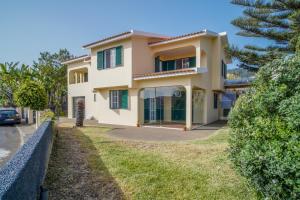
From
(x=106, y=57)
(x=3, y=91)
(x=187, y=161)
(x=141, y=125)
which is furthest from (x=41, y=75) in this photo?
(x=187, y=161)

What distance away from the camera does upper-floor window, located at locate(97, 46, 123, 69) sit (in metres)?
19.1

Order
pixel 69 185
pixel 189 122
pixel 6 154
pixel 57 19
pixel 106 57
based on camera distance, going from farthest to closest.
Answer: pixel 106 57 → pixel 189 122 → pixel 57 19 → pixel 6 154 → pixel 69 185

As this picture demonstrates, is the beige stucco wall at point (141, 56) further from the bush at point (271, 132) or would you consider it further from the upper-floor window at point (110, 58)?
the bush at point (271, 132)

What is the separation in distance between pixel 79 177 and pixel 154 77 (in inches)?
437

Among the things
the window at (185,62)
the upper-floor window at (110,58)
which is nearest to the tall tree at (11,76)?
the upper-floor window at (110,58)

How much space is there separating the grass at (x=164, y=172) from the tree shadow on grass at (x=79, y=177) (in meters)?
0.03

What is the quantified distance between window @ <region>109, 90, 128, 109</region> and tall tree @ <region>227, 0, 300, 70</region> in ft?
28.3

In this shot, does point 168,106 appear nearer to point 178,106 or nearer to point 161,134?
point 178,106

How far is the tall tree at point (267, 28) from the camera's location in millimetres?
14516

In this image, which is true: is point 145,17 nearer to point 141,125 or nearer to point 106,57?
point 106,57

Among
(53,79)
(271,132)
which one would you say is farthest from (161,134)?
(53,79)

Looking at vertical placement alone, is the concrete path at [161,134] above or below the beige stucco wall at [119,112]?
below

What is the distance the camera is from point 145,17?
16109 millimetres

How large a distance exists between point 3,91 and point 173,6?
3610cm
